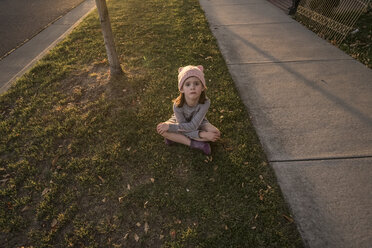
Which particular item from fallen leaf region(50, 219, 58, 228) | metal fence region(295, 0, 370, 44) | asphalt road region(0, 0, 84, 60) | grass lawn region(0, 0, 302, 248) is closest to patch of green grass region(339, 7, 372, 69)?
metal fence region(295, 0, 370, 44)

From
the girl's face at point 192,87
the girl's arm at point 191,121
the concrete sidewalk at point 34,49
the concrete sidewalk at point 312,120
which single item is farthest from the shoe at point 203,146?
the concrete sidewalk at point 34,49

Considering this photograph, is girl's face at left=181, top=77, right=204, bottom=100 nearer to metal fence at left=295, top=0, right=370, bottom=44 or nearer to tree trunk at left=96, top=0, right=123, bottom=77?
tree trunk at left=96, top=0, right=123, bottom=77

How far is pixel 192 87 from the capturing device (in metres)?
2.58

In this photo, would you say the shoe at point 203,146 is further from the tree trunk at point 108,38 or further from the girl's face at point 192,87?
the tree trunk at point 108,38

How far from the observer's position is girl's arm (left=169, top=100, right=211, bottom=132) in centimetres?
286

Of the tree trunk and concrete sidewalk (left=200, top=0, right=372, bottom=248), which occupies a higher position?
the tree trunk

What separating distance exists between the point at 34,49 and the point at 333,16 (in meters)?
7.43

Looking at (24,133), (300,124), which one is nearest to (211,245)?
(300,124)

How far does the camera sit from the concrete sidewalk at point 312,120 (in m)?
2.32

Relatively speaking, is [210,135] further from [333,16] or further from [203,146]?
[333,16]

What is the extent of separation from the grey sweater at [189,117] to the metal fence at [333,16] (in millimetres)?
4582

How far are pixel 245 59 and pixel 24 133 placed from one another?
4222 millimetres

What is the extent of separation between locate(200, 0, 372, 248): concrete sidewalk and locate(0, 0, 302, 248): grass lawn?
0.24 metres

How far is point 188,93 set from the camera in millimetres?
2635
